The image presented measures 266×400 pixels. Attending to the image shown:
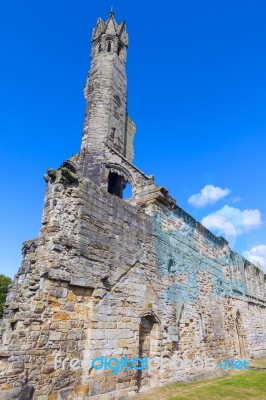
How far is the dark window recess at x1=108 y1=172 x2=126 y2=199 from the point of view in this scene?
1695 centimetres

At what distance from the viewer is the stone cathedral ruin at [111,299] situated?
539 cm

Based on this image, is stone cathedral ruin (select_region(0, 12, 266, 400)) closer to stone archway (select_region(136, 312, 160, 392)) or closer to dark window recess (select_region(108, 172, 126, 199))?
stone archway (select_region(136, 312, 160, 392))

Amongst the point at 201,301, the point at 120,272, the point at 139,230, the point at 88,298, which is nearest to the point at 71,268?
the point at 88,298

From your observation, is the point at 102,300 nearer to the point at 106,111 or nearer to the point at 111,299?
the point at 111,299

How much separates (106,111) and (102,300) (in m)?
13.2

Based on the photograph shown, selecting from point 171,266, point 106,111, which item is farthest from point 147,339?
point 106,111

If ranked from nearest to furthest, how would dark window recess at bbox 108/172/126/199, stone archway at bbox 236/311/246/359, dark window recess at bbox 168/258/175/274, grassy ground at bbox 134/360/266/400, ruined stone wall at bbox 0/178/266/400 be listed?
ruined stone wall at bbox 0/178/266/400, grassy ground at bbox 134/360/266/400, dark window recess at bbox 168/258/175/274, stone archway at bbox 236/311/246/359, dark window recess at bbox 108/172/126/199

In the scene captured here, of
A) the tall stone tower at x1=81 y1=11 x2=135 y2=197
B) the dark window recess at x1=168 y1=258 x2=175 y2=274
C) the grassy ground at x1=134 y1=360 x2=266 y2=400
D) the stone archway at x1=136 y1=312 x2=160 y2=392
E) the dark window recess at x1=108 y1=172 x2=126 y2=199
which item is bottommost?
the grassy ground at x1=134 y1=360 x2=266 y2=400

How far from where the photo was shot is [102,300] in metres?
6.71

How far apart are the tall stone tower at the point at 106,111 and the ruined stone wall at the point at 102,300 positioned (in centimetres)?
642

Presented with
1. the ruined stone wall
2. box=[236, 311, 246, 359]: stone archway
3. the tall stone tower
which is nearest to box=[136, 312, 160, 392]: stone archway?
the ruined stone wall

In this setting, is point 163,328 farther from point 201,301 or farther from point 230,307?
point 230,307

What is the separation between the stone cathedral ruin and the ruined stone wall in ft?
0.08

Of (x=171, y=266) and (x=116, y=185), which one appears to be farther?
(x=116, y=185)
